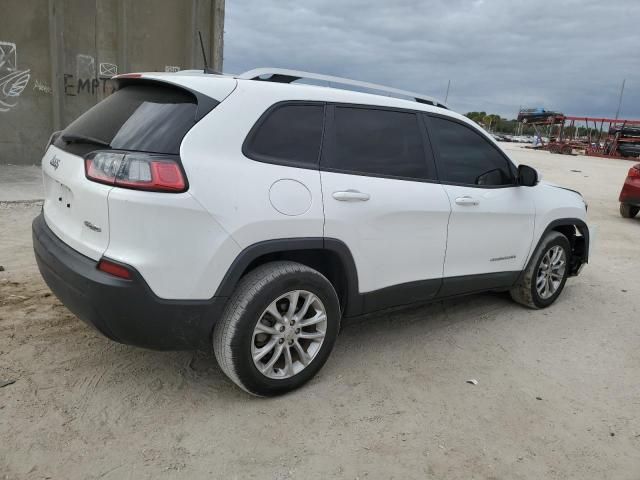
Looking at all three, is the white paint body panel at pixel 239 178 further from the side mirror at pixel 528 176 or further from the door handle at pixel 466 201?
the side mirror at pixel 528 176


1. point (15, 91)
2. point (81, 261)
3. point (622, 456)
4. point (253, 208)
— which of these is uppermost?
point (15, 91)

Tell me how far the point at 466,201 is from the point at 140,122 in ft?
7.47

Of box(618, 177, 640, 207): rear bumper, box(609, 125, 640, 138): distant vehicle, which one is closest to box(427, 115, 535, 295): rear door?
Result: box(618, 177, 640, 207): rear bumper

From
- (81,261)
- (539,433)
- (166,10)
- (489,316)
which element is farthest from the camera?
(166,10)

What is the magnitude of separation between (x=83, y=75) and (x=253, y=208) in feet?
29.2

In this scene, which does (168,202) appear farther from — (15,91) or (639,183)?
(639,183)

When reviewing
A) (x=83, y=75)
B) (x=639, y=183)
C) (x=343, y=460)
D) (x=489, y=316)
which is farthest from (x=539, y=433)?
(x=83, y=75)

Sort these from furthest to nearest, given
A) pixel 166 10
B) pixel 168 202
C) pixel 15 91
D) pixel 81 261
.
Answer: pixel 166 10 < pixel 15 91 < pixel 81 261 < pixel 168 202

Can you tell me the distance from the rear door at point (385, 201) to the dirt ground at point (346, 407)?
22.4 inches

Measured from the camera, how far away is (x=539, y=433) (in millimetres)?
2908

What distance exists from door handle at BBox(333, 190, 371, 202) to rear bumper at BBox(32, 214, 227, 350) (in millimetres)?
880

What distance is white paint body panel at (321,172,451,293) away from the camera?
3.08 metres

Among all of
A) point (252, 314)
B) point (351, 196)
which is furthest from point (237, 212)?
point (351, 196)

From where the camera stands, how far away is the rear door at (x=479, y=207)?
12.5 feet
